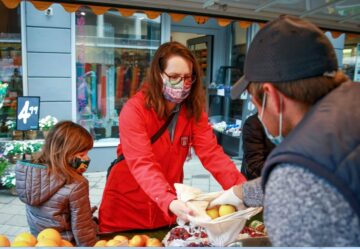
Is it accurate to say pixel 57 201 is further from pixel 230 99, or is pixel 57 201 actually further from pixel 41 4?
pixel 230 99

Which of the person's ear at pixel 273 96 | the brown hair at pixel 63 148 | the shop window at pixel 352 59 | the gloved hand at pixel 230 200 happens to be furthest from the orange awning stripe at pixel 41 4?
the shop window at pixel 352 59

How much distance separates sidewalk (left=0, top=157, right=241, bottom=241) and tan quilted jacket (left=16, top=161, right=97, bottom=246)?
2045mm

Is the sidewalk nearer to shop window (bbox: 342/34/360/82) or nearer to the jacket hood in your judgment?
the jacket hood

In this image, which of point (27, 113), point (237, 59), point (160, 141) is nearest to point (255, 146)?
point (160, 141)

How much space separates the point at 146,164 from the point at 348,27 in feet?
10.5

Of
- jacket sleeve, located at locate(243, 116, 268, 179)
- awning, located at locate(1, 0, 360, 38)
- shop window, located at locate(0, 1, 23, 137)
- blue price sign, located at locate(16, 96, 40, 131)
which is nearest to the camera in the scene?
jacket sleeve, located at locate(243, 116, 268, 179)

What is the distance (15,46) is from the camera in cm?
593

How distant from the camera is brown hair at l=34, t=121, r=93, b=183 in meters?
1.97

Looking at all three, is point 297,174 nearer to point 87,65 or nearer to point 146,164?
point 146,164

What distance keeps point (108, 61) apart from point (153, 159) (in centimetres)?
502

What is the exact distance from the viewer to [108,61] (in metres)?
6.54

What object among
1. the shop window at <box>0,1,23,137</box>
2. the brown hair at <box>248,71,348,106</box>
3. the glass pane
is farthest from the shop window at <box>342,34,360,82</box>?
the brown hair at <box>248,71,348,106</box>

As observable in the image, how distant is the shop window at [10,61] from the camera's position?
19.1ft

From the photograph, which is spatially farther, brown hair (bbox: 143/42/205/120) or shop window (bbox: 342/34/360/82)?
shop window (bbox: 342/34/360/82)
